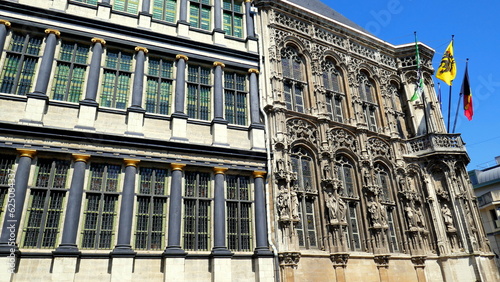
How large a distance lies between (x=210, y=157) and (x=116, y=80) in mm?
4345

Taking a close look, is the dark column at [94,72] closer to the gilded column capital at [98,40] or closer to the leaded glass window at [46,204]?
the gilded column capital at [98,40]

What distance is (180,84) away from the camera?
46.3 feet

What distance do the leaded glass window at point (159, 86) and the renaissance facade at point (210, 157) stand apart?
0.18 ft

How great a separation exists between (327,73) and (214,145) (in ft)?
26.1

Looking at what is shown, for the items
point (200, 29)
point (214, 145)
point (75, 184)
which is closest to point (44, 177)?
point (75, 184)

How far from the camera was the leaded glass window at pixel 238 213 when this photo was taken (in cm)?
1295

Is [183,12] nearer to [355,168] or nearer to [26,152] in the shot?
[26,152]

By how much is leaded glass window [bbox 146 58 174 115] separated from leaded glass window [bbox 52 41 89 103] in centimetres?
225

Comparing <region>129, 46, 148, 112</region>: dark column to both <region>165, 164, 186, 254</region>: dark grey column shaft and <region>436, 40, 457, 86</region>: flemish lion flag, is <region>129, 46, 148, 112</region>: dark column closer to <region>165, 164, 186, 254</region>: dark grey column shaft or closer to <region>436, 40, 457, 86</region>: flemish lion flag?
<region>165, 164, 186, 254</region>: dark grey column shaft

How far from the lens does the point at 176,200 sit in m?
12.3

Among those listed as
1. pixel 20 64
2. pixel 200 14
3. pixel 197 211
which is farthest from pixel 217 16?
pixel 197 211

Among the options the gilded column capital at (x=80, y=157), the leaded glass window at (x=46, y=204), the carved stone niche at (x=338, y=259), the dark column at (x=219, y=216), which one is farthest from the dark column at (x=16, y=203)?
the carved stone niche at (x=338, y=259)

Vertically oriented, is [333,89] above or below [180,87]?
above

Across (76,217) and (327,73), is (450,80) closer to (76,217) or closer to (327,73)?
(327,73)
